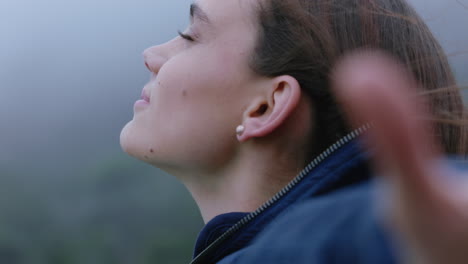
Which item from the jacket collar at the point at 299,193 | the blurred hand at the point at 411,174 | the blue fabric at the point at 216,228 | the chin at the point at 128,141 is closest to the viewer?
the blurred hand at the point at 411,174

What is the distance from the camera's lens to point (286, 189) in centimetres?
60

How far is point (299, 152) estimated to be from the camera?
71 cm

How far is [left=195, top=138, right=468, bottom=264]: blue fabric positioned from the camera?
0.29 metres

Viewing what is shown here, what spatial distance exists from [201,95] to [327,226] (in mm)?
413

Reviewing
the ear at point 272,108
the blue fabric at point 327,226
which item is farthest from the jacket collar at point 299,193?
the ear at point 272,108

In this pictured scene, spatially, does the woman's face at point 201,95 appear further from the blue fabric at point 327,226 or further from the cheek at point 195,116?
the blue fabric at point 327,226

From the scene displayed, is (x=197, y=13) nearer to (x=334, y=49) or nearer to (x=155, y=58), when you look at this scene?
(x=155, y=58)

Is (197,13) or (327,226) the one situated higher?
(197,13)

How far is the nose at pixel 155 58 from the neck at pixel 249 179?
164mm

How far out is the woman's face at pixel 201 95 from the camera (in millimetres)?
718

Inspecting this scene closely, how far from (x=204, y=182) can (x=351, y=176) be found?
0.87ft

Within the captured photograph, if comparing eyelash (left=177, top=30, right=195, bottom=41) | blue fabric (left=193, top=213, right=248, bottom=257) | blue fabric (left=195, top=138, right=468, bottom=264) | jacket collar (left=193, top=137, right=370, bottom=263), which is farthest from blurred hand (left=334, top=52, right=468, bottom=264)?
eyelash (left=177, top=30, right=195, bottom=41)

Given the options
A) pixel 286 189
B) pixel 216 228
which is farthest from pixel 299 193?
pixel 216 228

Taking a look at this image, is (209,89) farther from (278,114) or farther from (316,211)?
(316,211)
